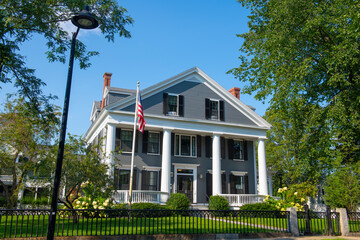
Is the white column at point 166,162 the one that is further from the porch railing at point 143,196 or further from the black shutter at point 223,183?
the black shutter at point 223,183

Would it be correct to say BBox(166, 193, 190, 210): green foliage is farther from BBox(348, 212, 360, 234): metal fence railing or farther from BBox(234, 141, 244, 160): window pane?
BBox(348, 212, 360, 234): metal fence railing

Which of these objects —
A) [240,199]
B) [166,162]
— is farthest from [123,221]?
[240,199]

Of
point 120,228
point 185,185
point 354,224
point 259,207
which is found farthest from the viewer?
point 185,185

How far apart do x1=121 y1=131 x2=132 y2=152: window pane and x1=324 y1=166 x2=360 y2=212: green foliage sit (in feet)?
69.6

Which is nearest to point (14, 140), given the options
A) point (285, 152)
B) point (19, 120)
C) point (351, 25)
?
point (19, 120)

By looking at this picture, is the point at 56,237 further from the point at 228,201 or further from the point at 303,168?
the point at 228,201

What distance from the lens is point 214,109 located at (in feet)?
92.0

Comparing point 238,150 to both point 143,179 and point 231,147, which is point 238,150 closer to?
point 231,147

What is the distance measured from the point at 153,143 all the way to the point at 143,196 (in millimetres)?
4988

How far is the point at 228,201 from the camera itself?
25.1m

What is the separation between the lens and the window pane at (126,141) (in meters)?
25.4

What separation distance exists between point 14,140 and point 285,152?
30.4m

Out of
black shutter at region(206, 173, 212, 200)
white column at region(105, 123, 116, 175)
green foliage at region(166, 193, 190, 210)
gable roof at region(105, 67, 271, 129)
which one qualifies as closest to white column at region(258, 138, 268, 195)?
gable roof at region(105, 67, 271, 129)

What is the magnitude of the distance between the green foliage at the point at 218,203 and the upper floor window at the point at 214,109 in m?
6.80
